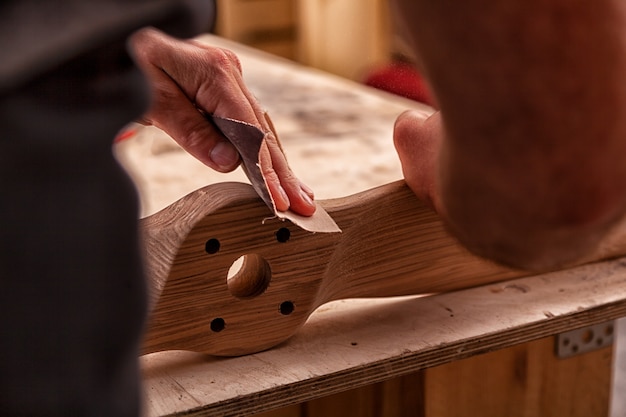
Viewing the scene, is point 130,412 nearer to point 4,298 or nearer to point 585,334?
point 4,298

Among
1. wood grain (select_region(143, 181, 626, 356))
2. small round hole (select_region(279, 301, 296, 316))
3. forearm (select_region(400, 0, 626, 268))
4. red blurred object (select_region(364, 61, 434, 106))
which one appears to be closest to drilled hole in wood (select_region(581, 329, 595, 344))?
wood grain (select_region(143, 181, 626, 356))

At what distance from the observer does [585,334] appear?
1.11 meters

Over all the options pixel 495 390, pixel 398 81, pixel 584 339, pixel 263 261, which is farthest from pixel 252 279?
pixel 398 81

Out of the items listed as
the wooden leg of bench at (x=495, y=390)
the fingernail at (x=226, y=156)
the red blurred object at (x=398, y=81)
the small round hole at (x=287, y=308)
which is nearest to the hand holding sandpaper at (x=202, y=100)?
the fingernail at (x=226, y=156)

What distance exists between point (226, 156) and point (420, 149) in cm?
20

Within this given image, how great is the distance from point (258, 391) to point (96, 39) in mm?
446

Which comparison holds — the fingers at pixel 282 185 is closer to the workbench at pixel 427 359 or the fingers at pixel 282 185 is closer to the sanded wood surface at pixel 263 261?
the sanded wood surface at pixel 263 261

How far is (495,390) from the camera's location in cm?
107

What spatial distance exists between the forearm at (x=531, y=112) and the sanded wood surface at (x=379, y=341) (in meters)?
0.35

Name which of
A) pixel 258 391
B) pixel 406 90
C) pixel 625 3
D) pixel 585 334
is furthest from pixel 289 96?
pixel 625 3

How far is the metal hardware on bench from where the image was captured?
1087mm

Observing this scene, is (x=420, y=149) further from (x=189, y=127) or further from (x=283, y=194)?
(x=189, y=127)

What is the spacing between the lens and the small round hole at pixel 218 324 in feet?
2.76

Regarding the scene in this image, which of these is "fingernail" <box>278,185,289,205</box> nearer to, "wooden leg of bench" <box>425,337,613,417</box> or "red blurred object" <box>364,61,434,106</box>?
"wooden leg of bench" <box>425,337,613,417</box>
